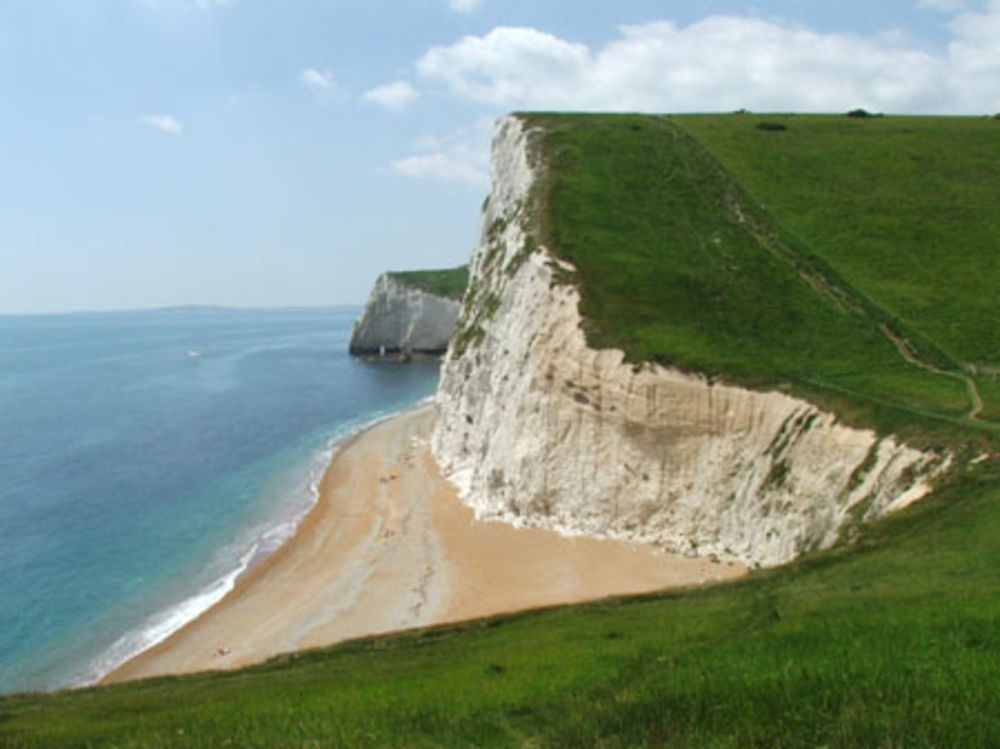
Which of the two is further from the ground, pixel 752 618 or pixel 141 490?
pixel 752 618

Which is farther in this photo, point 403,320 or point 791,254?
point 403,320

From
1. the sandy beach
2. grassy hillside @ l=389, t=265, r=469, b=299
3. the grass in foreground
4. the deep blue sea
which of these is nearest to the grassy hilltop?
the grass in foreground

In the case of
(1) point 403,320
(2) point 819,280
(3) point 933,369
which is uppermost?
(2) point 819,280

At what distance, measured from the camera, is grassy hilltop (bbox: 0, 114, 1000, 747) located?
7656 millimetres

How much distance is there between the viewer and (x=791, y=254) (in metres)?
46.8

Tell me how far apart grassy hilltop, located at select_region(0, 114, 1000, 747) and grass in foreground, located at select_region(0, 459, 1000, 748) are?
0.18 ft

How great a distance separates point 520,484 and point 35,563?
26819 millimetres

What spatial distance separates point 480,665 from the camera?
12695 millimetres

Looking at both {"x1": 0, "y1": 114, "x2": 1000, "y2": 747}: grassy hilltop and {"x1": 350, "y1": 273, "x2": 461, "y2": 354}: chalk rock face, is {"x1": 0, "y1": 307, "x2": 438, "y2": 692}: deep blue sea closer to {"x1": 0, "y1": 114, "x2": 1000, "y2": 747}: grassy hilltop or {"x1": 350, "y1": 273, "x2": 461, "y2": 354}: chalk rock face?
{"x1": 350, "y1": 273, "x2": 461, "y2": 354}: chalk rock face

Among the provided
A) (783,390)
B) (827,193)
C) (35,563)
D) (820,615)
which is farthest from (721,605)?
(827,193)

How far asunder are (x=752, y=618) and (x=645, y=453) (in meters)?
20.3

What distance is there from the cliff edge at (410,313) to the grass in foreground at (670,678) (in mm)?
108953

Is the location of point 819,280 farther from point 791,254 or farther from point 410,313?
point 410,313

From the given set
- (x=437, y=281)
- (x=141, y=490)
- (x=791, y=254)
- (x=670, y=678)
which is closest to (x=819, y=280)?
(x=791, y=254)
